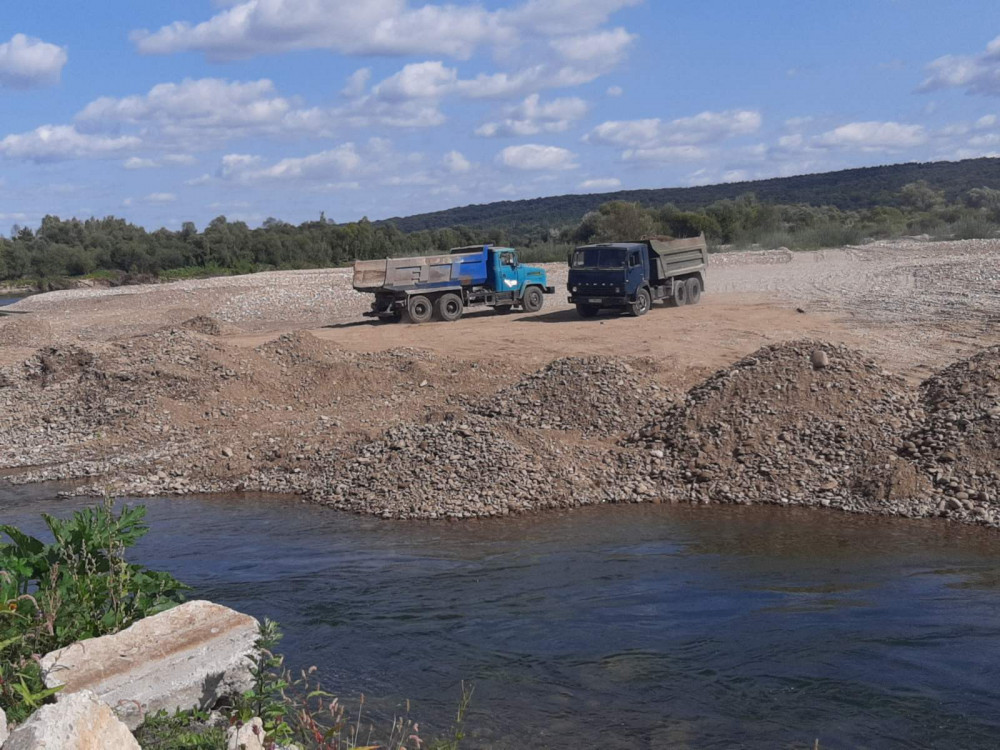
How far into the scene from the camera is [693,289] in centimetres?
2798

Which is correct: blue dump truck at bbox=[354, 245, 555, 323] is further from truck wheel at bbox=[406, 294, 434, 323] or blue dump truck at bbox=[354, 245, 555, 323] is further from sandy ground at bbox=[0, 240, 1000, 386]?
sandy ground at bbox=[0, 240, 1000, 386]

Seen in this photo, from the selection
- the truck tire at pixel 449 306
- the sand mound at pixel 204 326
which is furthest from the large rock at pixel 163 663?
the sand mound at pixel 204 326

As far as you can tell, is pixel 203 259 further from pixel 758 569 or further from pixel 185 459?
pixel 758 569

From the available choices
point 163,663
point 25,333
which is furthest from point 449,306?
point 163,663

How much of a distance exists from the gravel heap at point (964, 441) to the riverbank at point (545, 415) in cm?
3

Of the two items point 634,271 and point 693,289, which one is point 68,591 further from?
point 693,289

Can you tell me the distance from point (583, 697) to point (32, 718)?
3.83 metres

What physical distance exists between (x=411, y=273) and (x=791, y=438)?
1546cm

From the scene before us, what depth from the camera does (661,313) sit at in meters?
26.0

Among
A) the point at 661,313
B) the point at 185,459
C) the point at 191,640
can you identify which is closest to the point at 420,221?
the point at 661,313

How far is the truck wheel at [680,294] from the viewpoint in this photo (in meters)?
27.3

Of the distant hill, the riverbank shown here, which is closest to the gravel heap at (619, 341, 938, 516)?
the riverbank

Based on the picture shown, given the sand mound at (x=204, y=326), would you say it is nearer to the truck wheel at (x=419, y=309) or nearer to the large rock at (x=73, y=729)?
the truck wheel at (x=419, y=309)

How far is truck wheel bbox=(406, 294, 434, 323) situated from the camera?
26562 mm
